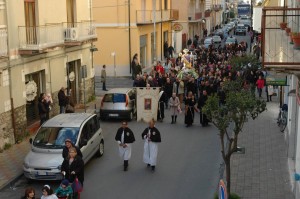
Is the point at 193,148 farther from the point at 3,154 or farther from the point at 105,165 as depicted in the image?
the point at 3,154

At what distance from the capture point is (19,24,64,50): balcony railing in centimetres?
2055

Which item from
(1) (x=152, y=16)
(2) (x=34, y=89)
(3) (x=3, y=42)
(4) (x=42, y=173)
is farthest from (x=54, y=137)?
(1) (x=152, y=16)

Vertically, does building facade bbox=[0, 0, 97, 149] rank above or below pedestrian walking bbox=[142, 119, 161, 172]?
above

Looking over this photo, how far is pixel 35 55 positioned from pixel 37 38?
829 millimetres

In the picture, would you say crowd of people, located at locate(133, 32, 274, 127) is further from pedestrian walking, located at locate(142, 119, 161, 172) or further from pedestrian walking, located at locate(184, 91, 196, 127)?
pedestrian walking, located at locate(142, 119, 161, 172)

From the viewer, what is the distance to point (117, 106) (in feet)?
76.7

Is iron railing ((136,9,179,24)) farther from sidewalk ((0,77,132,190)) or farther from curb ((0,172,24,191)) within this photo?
curb ((0,172,24,191))

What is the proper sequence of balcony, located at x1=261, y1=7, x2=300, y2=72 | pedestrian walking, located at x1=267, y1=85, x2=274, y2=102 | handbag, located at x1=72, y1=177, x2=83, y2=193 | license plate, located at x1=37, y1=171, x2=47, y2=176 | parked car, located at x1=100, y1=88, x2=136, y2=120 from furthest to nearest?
pedestrian walking, located at x1=267, y1=85, x2=274, y2=102 → parked car, located at x1=100, y1=88, x2=136, y2=120 → license plate, located at x1=37, y1=171, x2=47, y2=176 → handbag, located at x1=72, y1=177, x2=83, y2=193 → balcony, located at x1=261, y1=7, x2=300, y2=72

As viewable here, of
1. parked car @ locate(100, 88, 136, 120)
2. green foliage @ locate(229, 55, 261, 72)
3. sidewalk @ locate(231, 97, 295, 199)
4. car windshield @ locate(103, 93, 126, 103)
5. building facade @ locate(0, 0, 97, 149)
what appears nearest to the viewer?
sidewalk @ locate(231, 97, 295, 199)

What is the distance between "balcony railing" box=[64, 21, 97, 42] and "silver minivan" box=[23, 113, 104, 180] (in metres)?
7.69

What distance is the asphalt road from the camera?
14.4 meters

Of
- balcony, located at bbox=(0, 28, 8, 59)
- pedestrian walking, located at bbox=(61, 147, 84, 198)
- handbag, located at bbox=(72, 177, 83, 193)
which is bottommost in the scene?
handbag, located at bbox=(72, 177, 83, 193)

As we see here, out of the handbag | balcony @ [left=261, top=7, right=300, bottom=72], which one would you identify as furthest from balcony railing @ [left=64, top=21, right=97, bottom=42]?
balcony @ [left=261, top=7, right=300, bottom=72]

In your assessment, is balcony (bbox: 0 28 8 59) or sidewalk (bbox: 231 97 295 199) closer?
sidewalk (bbox: 231 97 295 199)
